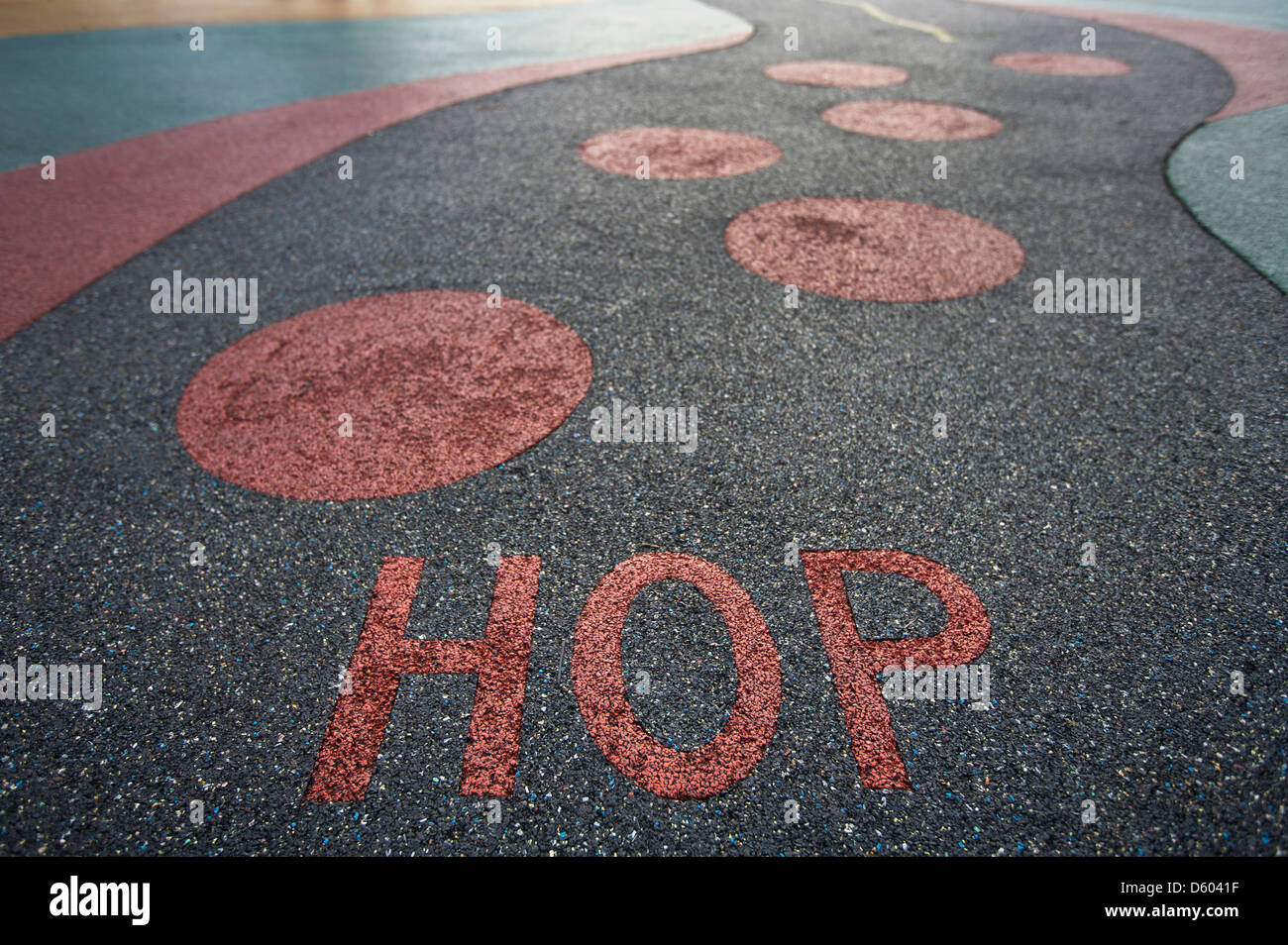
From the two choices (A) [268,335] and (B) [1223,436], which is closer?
(B) [1223,436]

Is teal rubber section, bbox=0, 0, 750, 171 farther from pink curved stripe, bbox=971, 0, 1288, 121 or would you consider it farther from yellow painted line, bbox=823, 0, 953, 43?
pink curved stripe, bbox=971, 0, 1288, 121

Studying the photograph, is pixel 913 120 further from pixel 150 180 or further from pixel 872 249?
pixel 150 180

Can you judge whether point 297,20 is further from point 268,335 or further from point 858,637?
point 858,637

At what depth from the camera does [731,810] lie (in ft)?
5.69

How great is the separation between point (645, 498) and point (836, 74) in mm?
7155

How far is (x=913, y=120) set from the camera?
6.26 m

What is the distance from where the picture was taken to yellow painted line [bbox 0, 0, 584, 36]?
33.1ft

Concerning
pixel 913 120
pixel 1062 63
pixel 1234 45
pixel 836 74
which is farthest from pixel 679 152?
pixel 1234 45

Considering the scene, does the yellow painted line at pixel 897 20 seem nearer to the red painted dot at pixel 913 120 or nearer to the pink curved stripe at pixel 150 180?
the red painted dot at pixel 913 120

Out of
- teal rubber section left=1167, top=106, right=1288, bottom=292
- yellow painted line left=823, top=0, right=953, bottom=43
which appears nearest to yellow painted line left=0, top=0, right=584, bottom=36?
yellow painted line left=823, top=0, right=953, bottom=43

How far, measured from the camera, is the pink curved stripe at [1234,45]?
658cm
